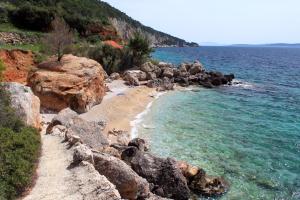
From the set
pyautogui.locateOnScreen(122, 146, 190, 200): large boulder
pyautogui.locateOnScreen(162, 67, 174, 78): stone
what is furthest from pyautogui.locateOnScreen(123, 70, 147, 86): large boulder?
pyautogui.locateOnScreen(122, 146, 190, 200): large boulder

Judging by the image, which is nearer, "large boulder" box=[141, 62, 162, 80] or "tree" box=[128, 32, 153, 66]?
"large boulder" box=[141, 62, 162, 80]

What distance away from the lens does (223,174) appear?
968 inches

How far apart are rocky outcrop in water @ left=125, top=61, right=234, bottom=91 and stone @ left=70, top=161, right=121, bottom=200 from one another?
37465 mm

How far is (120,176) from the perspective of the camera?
56.5 ft

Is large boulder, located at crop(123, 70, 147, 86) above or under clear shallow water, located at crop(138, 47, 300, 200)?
above

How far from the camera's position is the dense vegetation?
49.3 ft

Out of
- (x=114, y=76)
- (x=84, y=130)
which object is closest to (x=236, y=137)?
(x=84, y=130)

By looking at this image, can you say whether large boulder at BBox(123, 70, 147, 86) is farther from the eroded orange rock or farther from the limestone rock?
the eroded orange rock

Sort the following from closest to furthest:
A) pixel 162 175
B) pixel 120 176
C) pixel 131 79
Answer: pixel 120 176 → pixel 162 175 → pixel 131 79

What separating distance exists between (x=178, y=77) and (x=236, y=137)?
106 ft

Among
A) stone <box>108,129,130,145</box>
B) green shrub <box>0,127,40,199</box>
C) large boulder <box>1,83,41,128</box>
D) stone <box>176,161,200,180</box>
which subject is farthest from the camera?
stone <box>108,129,130,145</box>

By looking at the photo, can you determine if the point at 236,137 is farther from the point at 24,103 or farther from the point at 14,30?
the point at 14,30

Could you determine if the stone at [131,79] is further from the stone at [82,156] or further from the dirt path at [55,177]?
the stone at [82,156]

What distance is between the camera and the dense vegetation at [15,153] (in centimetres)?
1502
